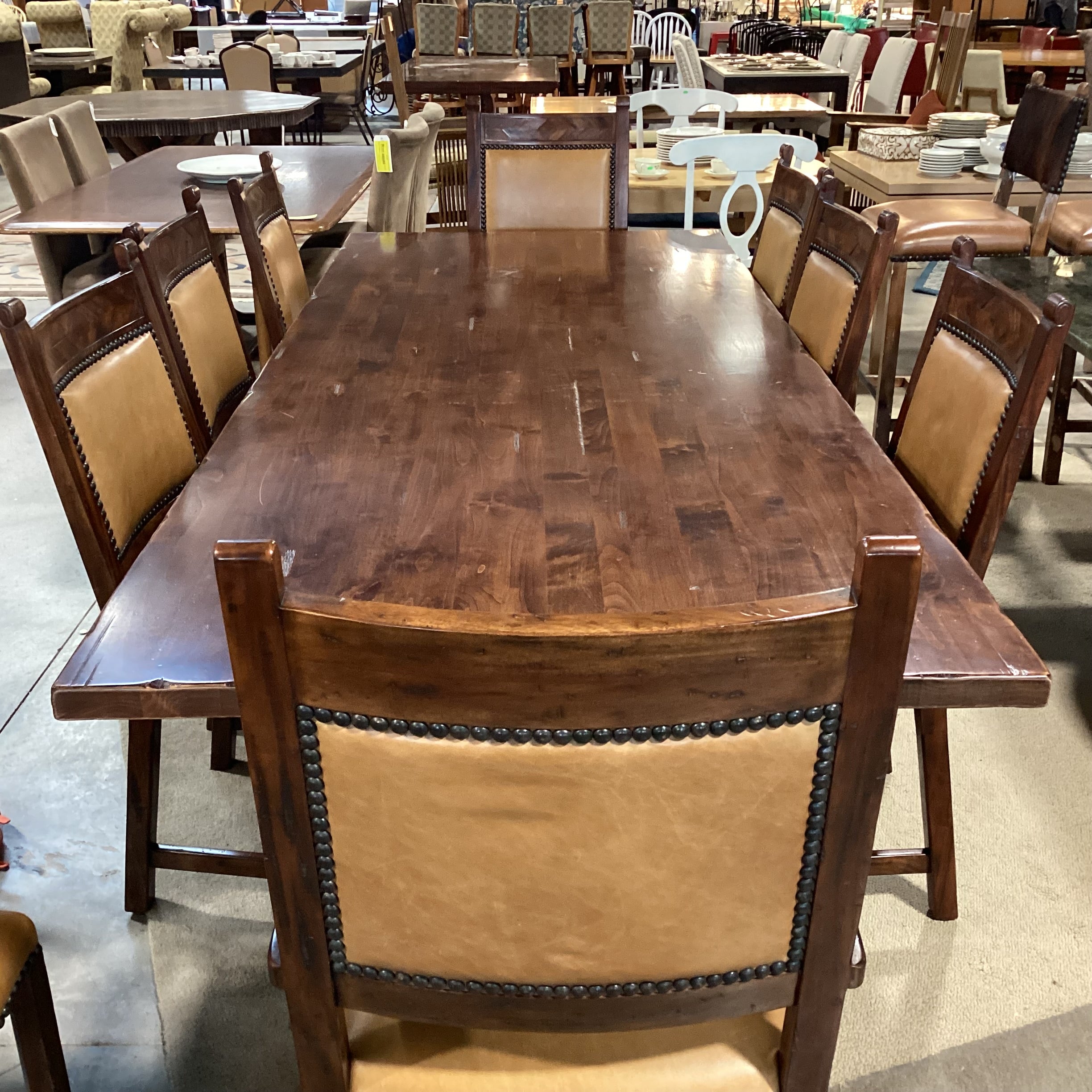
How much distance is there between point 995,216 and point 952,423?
2.02 metres

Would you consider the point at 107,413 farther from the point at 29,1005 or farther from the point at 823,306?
the point at 823,306

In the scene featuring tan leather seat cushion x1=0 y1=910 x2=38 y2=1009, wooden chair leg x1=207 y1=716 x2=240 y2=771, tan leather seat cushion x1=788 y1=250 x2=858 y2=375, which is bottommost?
wooden chair leg x1=207 y1=716 x2=240 y2=771

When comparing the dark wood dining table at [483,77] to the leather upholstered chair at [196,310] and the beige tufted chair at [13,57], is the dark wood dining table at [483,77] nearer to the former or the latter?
the beige tufted chair at [13,57]

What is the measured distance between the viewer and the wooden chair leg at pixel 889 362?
2889 millimetres

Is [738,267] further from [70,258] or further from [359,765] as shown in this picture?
[70,258]

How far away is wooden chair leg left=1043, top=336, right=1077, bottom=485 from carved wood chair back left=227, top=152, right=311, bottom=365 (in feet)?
6.20

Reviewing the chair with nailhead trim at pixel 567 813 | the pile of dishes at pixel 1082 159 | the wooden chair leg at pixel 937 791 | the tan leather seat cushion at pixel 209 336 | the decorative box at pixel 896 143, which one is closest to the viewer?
the chair with nailhead trim at pixel 567 813

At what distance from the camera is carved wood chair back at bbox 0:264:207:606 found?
4.09 ft

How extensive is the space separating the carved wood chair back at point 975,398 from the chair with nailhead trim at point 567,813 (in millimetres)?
702

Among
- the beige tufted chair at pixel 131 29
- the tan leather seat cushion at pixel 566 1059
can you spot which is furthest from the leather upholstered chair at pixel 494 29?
the tan leather seat cushion at pixel 566 1059

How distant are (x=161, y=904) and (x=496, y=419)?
93cm

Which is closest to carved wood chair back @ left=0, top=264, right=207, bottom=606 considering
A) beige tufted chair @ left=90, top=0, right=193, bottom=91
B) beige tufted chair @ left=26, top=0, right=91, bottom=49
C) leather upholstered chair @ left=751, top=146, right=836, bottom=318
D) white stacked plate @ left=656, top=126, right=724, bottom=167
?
leather upholstered chair @ left=751, top=146, right=836, bottom=318

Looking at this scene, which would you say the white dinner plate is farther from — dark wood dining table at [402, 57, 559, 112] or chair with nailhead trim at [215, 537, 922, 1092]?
dark wood dining table at [402, 57, 559, 112]

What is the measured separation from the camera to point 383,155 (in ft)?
9.09
